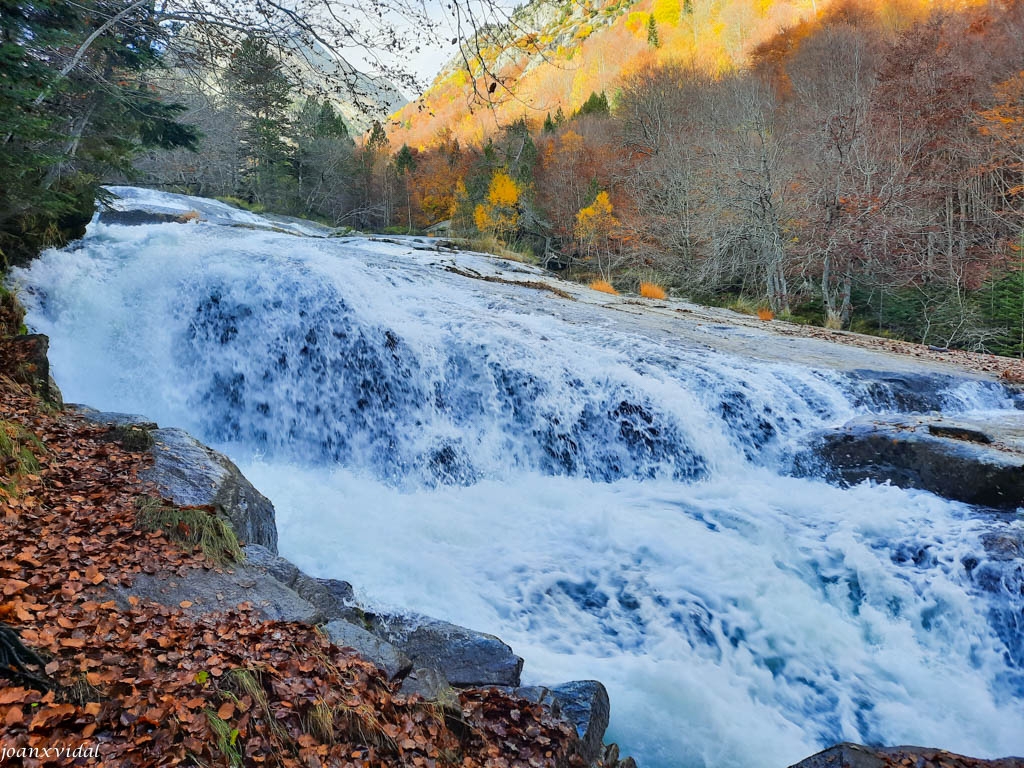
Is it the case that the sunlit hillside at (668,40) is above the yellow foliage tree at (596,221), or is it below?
above

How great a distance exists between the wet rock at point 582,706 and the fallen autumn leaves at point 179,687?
11 centimetres

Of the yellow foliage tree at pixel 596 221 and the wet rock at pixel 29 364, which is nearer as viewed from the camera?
the wet rock at pixel 29 364

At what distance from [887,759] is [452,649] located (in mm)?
2564

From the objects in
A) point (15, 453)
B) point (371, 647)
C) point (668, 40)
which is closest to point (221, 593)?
point (371, 647)

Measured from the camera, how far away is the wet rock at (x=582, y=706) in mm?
3125

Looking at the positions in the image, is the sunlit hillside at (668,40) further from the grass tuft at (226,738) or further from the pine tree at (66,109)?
the grass tuft at (226,738)

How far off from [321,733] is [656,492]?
5.10 metres

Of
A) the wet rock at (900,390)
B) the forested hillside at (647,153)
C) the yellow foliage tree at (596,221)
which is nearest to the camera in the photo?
the forested hillside at (647,153)

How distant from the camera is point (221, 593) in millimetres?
3391

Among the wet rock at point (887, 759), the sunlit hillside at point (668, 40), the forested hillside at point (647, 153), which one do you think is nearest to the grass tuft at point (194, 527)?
the forested hillside at point (647, 153)

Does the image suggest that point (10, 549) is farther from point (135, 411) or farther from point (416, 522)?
point (135, 411)

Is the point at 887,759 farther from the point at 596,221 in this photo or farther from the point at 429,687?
the point at 596,221

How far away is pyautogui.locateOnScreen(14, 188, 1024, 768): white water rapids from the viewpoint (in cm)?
409

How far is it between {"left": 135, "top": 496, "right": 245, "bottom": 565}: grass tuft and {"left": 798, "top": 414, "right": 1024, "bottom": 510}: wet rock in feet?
21.3
